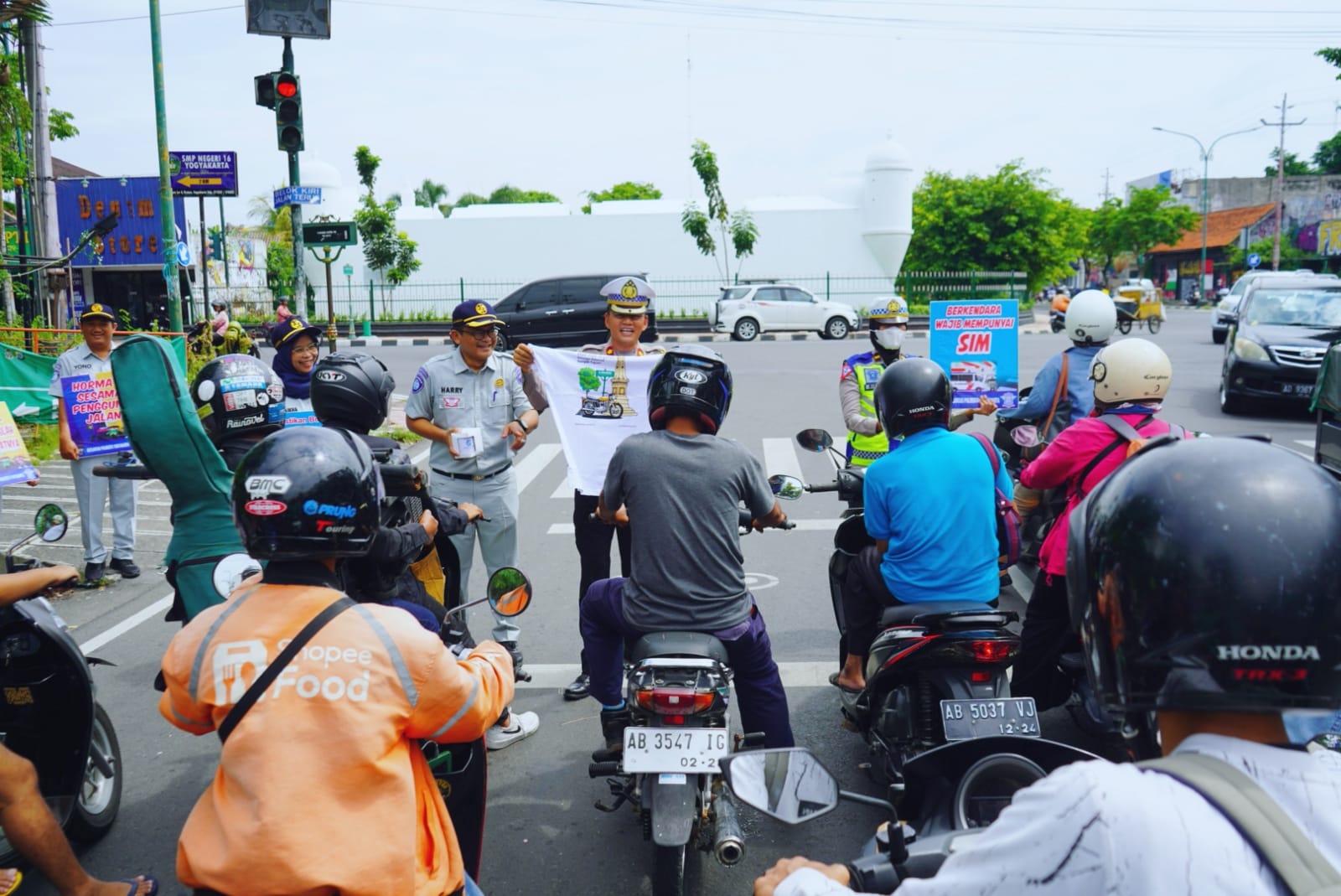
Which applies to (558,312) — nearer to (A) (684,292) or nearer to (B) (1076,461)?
(A) (684,292)

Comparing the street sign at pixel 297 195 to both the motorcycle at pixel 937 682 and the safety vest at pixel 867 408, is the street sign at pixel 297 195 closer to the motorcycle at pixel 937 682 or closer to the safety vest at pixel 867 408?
the safety vest at pixel 867 408

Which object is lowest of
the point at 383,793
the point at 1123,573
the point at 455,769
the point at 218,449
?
the point at 455,769

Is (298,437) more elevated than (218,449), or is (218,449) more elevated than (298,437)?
(298,437)

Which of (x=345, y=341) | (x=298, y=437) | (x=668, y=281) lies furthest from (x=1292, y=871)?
(x=668, y=281)

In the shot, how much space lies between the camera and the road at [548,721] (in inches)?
153

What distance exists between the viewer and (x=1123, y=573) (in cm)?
134

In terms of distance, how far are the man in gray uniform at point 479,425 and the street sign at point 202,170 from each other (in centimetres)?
2587

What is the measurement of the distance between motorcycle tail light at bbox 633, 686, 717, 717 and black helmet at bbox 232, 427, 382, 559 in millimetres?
1262

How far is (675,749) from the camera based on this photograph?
3.28m

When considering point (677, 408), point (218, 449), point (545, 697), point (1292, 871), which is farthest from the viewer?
point (545, 697)

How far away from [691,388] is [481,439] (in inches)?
76.7

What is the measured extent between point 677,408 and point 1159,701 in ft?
8.52

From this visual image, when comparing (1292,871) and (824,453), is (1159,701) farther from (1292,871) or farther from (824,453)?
(824,453)

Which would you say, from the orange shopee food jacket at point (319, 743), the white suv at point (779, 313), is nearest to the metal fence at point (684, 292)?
the white suv at point (779, 313)
